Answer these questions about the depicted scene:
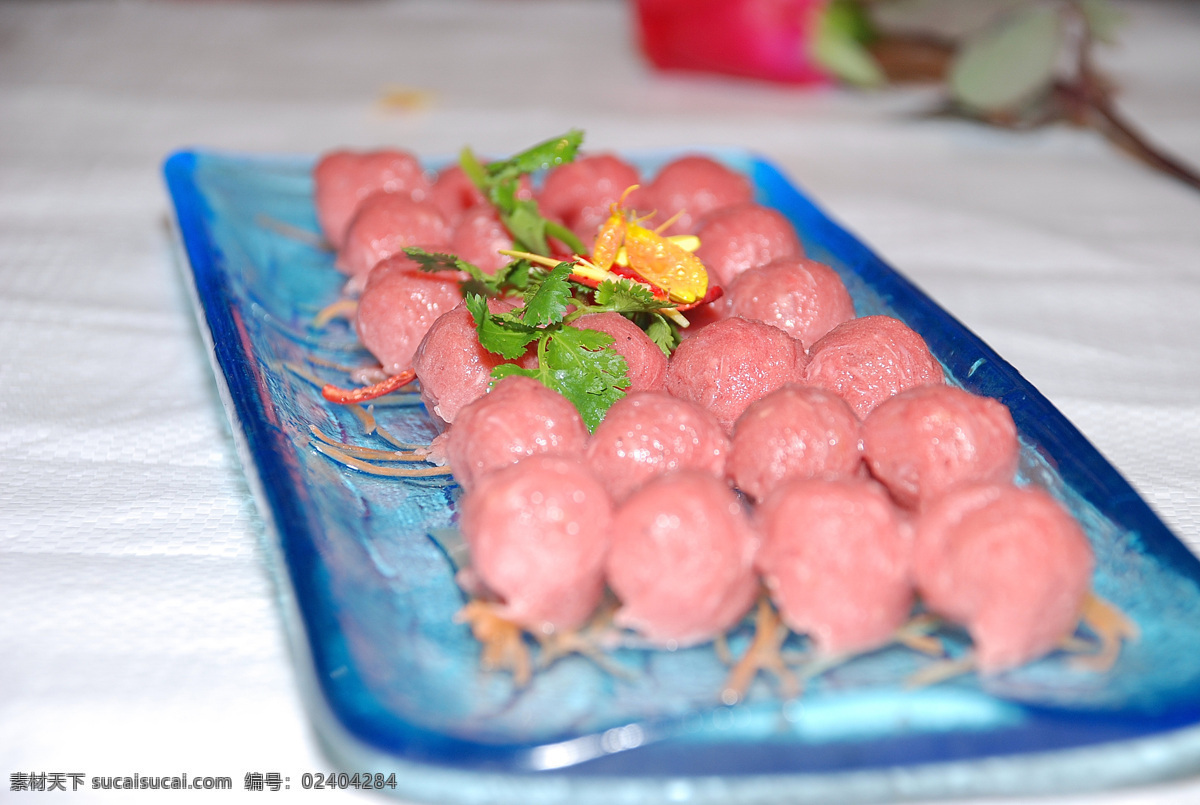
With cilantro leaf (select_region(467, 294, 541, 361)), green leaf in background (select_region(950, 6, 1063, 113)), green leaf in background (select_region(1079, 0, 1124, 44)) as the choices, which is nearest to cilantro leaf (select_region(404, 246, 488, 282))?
cilantro leaf (select_region(467, 294, 541, 361))

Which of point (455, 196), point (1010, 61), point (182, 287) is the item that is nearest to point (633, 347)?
point (455, 196)

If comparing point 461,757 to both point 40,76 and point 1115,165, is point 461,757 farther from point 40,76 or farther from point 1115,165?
point 40,76

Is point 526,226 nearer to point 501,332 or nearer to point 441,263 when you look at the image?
point 441,263

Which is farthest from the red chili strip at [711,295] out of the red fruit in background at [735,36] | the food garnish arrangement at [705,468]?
the red fruit in background at [735,36]

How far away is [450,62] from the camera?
275cm

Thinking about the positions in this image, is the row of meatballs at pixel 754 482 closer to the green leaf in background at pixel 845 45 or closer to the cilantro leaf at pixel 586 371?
the cilantro leaf at pixel 586 371

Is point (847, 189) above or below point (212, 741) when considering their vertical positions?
above

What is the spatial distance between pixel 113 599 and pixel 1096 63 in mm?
2640

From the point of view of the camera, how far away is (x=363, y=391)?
1.11 meters

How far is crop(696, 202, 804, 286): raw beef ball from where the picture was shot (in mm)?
1260

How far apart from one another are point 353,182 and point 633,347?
2.03 feet

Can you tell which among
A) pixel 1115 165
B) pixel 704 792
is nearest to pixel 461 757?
pixel 704 792

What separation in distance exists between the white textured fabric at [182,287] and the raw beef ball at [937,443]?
26 cm

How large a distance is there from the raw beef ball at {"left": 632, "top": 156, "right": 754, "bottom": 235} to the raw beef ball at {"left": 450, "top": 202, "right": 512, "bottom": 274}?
23 centimetres
